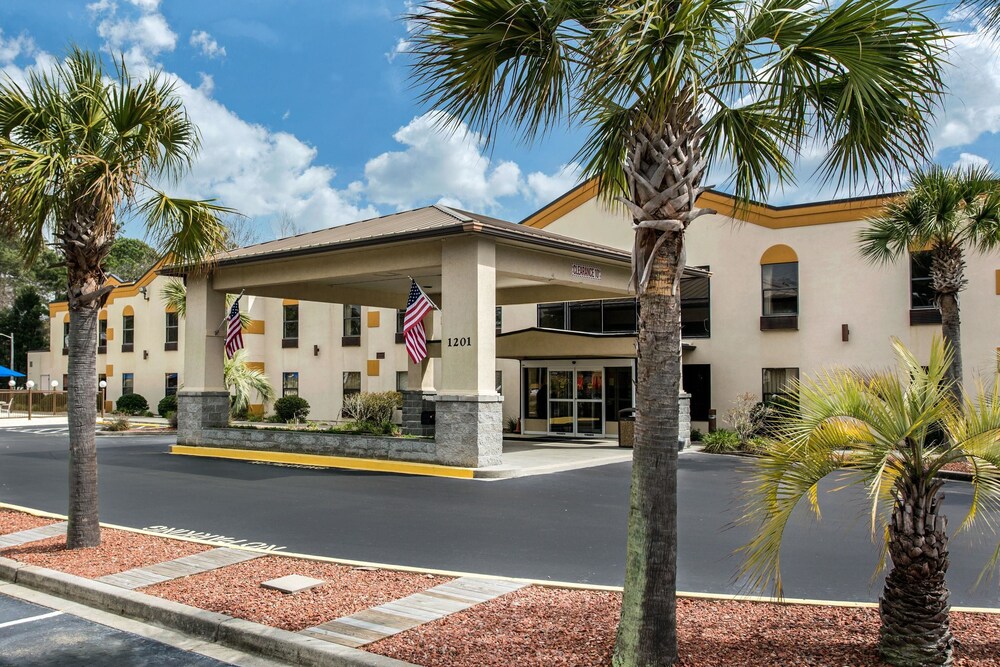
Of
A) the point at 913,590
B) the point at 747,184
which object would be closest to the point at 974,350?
the point at 747,184

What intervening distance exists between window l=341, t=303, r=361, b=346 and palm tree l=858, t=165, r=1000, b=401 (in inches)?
827

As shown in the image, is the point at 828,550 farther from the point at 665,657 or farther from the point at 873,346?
the point at 873,346

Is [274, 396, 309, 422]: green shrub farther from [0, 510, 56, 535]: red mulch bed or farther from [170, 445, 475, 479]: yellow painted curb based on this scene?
[0, 510, 56, 535]: red mulch bed

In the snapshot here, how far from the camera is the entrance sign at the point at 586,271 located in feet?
64.3

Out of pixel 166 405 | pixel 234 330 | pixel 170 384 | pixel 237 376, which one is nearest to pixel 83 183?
pixel 234 330

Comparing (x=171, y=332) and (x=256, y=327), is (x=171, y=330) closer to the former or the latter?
(x=171, y=332)

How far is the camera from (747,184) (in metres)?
7.03

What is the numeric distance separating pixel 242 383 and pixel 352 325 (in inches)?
199

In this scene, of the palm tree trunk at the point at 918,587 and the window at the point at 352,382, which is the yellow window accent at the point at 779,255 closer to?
the window at the point at 352,382

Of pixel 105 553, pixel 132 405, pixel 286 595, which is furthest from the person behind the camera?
pixel 132 405

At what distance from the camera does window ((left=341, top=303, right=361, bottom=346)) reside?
34.1 m

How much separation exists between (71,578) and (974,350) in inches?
850

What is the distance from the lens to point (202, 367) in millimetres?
22172

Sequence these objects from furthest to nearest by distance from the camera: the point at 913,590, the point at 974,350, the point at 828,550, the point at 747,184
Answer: the point at 974,350, the point at 828,550, the point at 747,184, the point at 913,590
